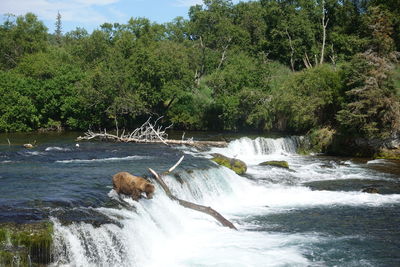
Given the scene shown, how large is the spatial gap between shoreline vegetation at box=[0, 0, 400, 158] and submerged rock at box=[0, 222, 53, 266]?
79.3 ft

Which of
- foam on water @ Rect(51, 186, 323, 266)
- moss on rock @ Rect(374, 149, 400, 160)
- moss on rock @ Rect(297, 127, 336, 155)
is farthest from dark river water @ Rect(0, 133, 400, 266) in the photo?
moss on rock @ Rect(297, 127, 336, 155)

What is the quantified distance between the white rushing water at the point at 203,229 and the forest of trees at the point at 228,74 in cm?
1073

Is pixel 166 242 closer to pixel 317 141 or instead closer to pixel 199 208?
pixel 199 208

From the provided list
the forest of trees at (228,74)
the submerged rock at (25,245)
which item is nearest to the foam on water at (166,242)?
the submerged rock at (25,245)

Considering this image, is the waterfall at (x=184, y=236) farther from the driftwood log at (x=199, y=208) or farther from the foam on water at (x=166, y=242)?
the driftwood log at (x=199, y=208)

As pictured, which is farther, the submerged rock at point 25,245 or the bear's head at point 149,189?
the bear's head at point 149,189

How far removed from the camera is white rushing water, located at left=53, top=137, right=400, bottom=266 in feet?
44.1

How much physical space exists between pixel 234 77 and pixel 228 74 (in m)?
0.64

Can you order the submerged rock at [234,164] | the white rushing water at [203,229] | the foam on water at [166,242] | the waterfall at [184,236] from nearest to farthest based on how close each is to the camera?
1. the foam on water at [166,242]
2. the waterfall at [184,236]
3. the white rushing water at [203,229]
4. the submerged rock at [234,164]

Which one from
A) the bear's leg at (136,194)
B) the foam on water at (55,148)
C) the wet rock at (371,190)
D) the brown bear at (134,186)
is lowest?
the wet rock at (371,190)

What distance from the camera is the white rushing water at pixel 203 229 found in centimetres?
1345

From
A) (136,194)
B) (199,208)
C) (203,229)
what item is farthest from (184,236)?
(136,194)

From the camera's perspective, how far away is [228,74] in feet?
145

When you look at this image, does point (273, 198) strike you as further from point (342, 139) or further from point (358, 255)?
point (342, 139)
